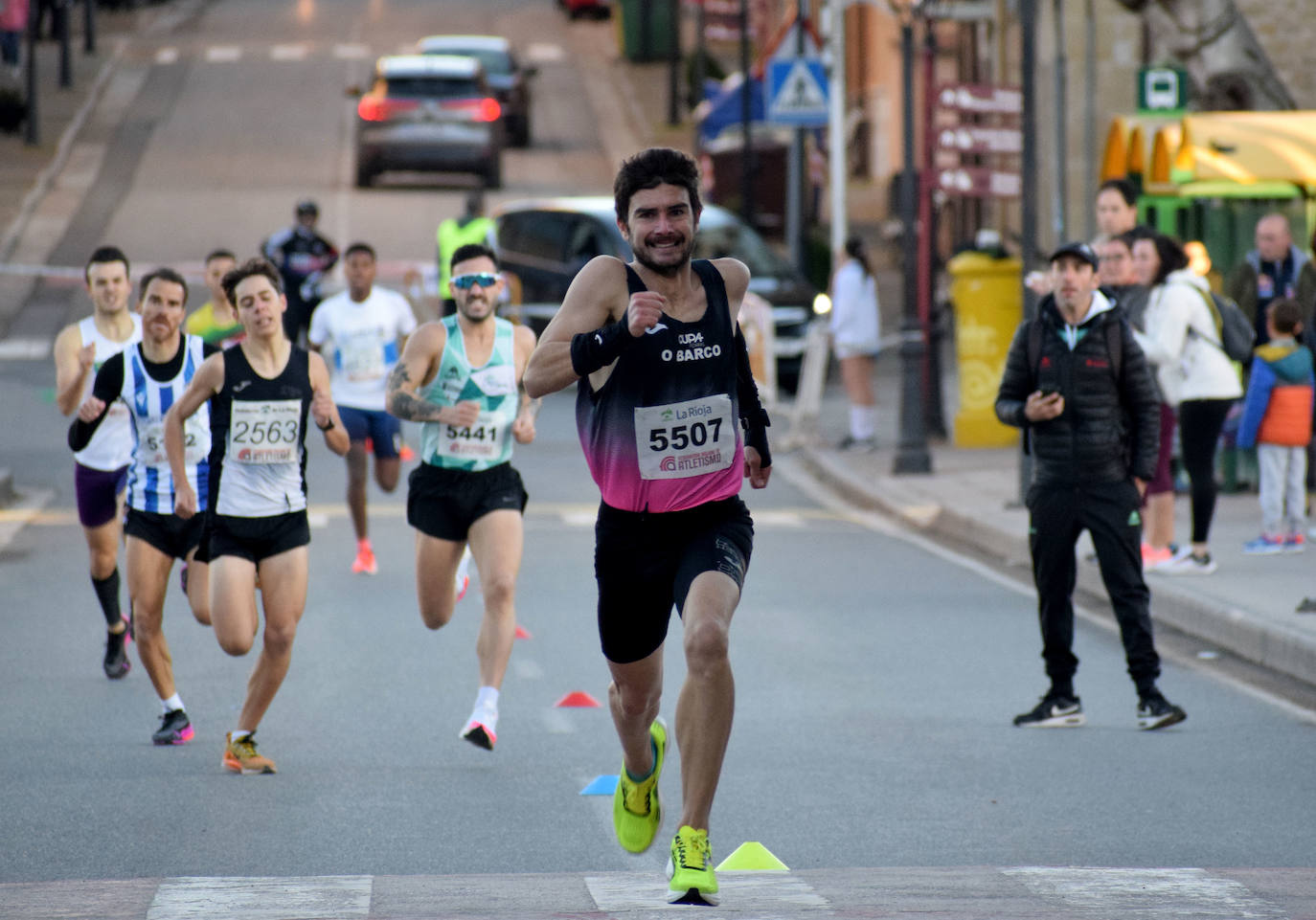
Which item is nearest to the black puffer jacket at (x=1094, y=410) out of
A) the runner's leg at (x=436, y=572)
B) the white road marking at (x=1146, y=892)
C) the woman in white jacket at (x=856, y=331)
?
the runner's leg at (x=436, y=572)

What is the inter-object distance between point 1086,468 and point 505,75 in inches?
1318

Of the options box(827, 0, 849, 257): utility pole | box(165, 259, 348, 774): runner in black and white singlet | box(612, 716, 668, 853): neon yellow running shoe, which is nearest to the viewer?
box(612, 716, 668, 853): neon yellow running shoe

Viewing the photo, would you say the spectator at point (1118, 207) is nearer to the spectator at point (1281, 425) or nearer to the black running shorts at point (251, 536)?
the spectator at point (1281, 425)

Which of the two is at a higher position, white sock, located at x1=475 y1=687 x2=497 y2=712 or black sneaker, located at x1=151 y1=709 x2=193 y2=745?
white sock, located at x1=475 y1=687 x2=497 y2=712

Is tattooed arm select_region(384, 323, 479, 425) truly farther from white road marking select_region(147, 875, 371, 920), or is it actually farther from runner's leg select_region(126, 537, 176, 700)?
white road marking select_region(147, 875, 371, 920)

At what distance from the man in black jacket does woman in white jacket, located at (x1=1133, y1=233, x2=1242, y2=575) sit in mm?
2965

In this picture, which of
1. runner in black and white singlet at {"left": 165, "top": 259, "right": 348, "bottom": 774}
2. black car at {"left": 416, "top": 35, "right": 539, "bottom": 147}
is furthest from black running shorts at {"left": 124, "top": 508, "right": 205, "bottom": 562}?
black car at {"left": 416, "top": 35, "right": 539, "bottom": 147}

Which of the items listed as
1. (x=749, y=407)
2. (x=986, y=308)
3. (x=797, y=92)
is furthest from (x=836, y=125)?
(x=749, y=407)

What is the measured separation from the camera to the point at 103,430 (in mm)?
9906

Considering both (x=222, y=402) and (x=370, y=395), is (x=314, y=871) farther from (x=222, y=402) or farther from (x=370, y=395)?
(x=370, y=395)

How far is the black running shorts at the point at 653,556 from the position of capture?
5.89 metres

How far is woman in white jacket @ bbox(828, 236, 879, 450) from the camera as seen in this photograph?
1967cm

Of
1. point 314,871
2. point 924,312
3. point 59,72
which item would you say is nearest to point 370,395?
point 314,871

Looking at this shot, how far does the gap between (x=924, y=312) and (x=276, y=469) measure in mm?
14179
